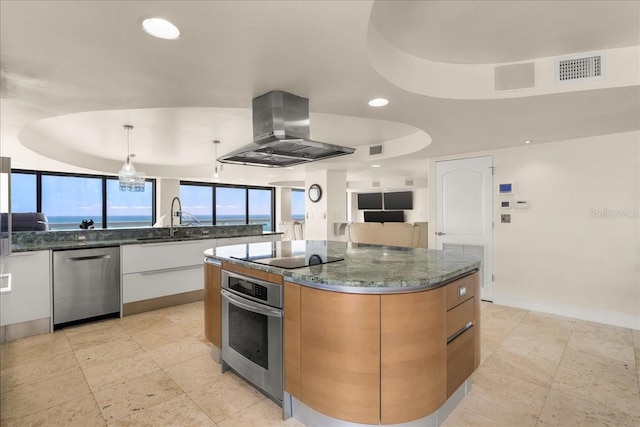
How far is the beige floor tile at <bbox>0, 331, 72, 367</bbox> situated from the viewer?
2.56 m

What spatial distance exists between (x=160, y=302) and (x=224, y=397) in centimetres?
232

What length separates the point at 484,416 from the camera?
1.86 metres

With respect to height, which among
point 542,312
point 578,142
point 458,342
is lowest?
point 542,312

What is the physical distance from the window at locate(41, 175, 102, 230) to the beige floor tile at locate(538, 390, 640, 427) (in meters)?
8.82

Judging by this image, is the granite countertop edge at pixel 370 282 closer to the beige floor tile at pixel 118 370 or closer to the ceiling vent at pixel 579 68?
the beige floor tile at pixel 118 370

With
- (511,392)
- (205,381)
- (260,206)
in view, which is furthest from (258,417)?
(260,206)

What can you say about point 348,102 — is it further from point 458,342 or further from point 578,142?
point 578,142

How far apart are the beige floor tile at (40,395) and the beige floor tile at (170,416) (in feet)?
1.77

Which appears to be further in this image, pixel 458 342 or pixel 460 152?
pixel 460 152

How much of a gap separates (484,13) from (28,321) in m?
4.63

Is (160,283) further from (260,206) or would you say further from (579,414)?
(260,206)

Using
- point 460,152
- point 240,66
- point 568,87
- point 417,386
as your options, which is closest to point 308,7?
point 240,66

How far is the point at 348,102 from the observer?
2637 millimetres

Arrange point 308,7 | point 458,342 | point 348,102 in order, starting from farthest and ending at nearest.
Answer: point 348,102 < point 458,342 < point 308,7
